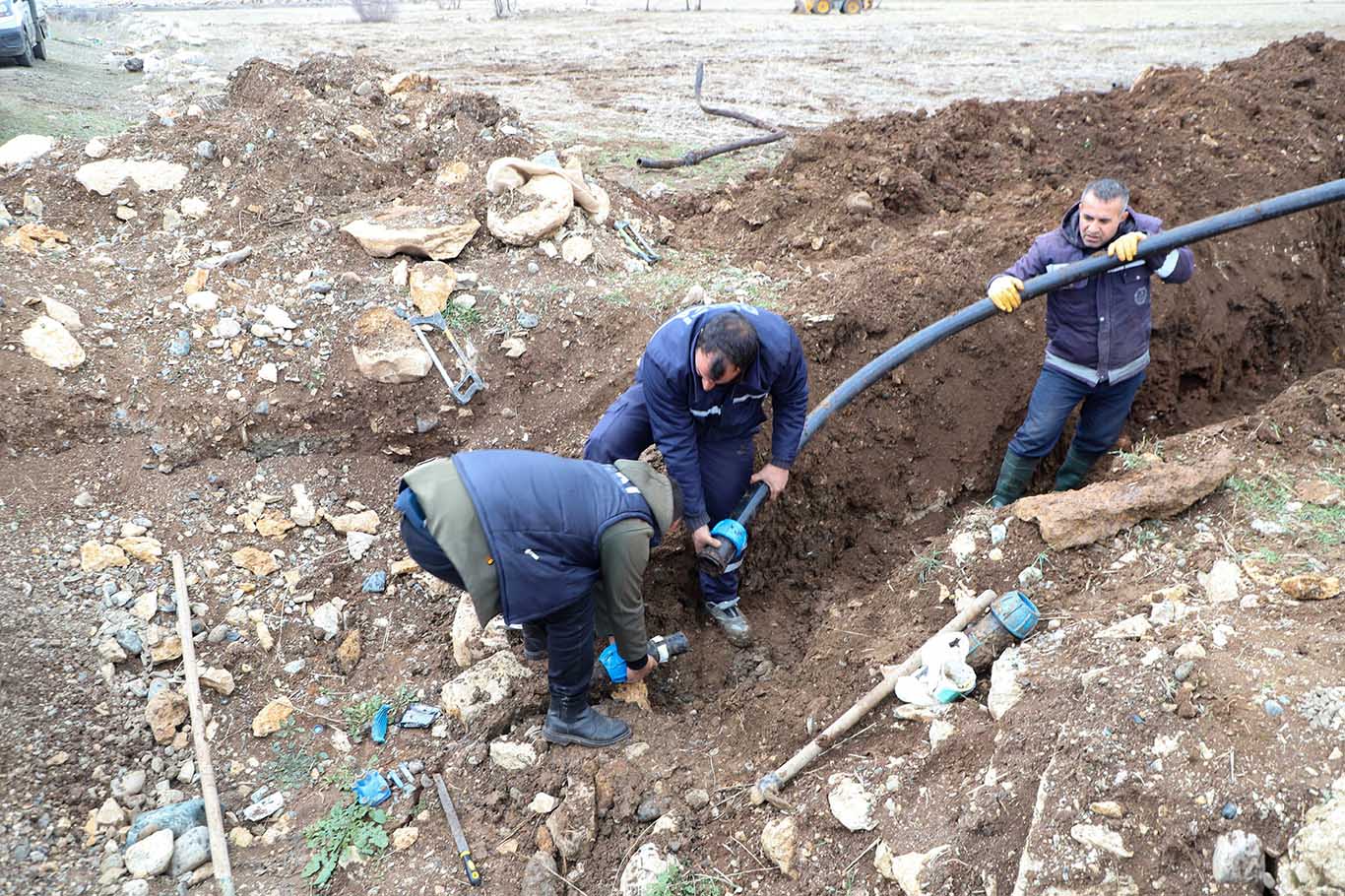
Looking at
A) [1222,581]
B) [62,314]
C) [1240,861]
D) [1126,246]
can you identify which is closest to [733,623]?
[1222,581]

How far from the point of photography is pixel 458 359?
4.80 meters

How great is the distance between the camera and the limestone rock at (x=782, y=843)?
8.47 ft

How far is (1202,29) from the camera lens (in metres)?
14.9

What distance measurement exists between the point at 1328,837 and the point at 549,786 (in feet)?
7.52

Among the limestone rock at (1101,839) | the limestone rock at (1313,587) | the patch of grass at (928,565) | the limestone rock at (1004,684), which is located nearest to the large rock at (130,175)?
the patch of grass at (928,565)

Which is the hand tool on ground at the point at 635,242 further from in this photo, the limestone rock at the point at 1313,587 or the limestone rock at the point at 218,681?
the limestone rock at the point at 1313,587

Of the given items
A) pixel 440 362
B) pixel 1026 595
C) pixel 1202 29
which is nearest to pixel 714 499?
pixel 1026 595

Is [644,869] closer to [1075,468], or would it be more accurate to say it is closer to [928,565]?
[928,565]

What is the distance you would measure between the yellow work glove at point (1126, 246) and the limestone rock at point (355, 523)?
3784 mm

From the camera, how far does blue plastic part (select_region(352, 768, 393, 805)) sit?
296 centimetres

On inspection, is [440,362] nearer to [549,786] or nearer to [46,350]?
[46,350]

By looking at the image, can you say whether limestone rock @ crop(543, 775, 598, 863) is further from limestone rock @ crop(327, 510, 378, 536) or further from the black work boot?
limestone rock @ crop(327, 510, 378, 536)

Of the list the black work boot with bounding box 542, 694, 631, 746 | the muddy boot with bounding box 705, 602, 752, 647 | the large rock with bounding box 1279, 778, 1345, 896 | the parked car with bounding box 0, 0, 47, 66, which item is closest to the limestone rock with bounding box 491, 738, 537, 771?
the black work boot with bounding box 542, 694, 631, 746

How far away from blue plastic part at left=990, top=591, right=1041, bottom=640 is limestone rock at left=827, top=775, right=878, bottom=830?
0.75 meters
